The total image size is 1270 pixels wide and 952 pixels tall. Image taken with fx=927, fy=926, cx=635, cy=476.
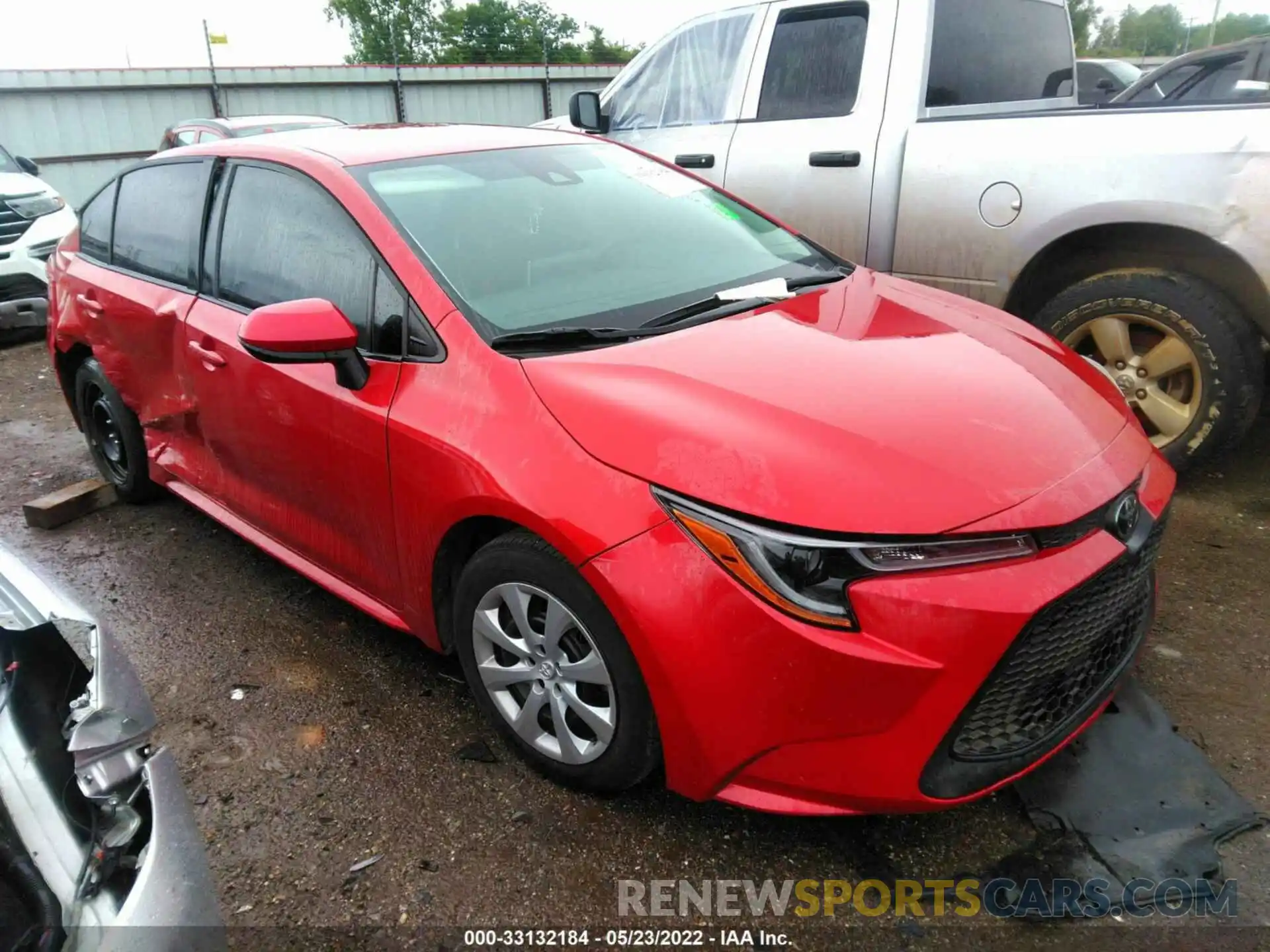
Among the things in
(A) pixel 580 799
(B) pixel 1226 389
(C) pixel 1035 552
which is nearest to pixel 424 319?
(A) pixel 580 799

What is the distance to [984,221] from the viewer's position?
12.7 feet

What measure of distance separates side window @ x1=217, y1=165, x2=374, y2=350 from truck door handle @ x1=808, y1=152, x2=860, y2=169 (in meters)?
2.49

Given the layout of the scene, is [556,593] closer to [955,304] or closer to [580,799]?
[580,799]

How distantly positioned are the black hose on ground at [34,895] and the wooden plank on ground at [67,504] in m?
3.30

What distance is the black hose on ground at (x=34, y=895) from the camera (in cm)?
122

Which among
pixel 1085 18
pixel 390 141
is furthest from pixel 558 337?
pixel 1085 18

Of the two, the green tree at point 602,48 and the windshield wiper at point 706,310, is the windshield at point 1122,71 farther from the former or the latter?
the green tree at point 602,48

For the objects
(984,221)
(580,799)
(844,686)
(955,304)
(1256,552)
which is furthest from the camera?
(984,221)

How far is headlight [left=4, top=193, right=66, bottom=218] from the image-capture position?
7812 millimetres

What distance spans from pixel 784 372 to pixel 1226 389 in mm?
2338

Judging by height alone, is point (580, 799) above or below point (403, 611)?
below

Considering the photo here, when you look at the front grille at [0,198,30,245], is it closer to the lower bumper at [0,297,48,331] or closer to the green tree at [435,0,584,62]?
the lower bumper at [0,297,48,331]

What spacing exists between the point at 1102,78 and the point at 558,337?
831 cm

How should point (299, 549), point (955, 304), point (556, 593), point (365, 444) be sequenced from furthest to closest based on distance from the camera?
1. point (299, 549)
2. point (955, 304)
3. point (365, 444)
4. point (556, 593)
